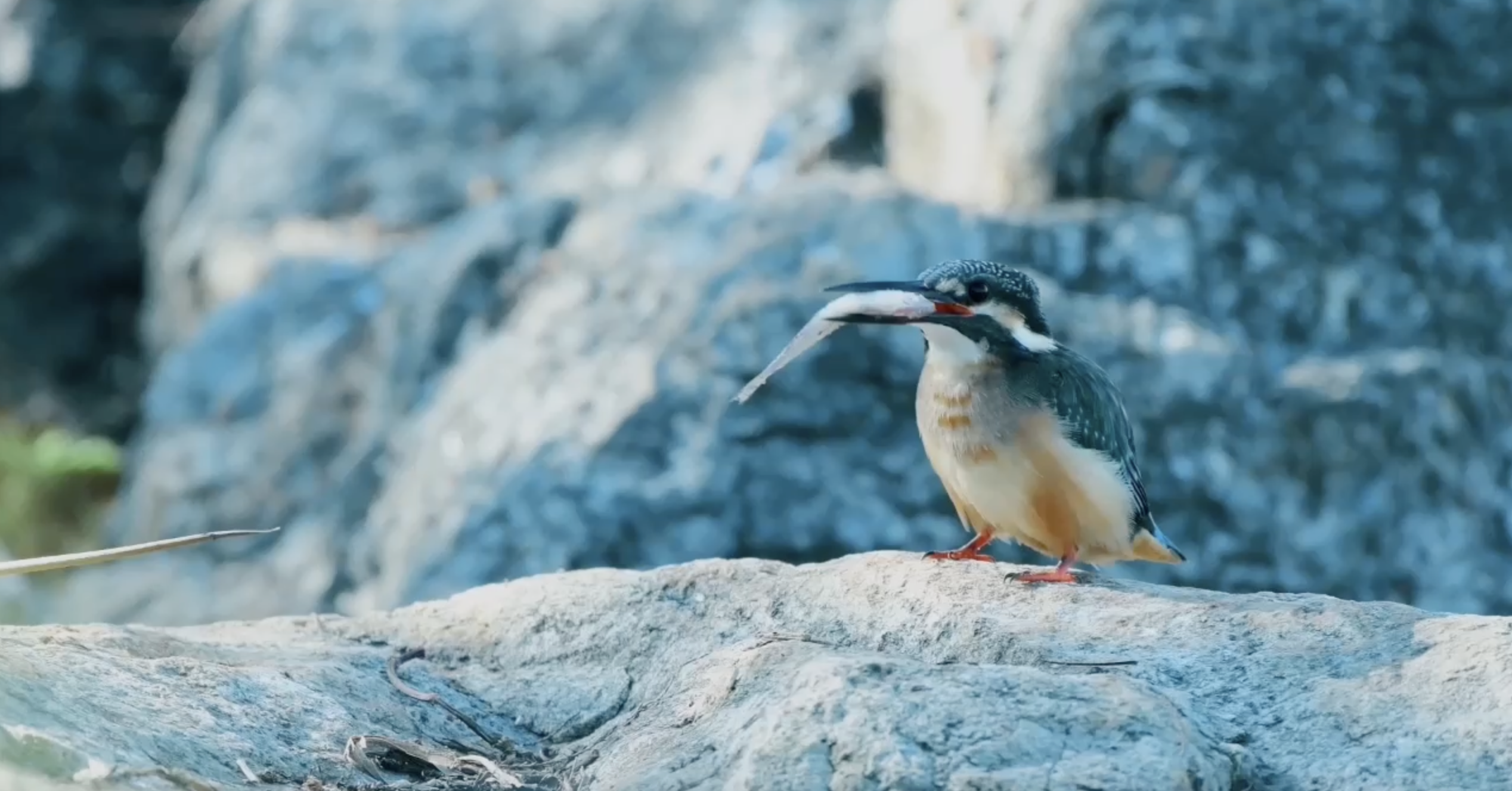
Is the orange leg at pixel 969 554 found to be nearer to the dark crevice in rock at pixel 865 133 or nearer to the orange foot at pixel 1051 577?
the orange foot at pixel 1051 577

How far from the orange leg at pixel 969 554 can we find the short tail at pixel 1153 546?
1.17 feet

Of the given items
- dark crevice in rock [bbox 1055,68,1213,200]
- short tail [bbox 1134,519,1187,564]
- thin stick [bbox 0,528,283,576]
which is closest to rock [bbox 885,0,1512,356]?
dark crevice in rock [bbox 1055,68,1213,200]

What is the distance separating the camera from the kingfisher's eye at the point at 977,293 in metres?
4.12

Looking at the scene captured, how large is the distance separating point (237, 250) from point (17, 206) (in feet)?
11.5

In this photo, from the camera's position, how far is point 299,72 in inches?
454

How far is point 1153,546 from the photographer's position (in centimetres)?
438

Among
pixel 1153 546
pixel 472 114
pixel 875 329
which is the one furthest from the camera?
pixel 472 114

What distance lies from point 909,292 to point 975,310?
0.17 m

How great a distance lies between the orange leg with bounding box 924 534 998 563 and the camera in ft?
13.2

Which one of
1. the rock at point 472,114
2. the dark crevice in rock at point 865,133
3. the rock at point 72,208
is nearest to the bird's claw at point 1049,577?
the dark crevice in rock at point 865,133

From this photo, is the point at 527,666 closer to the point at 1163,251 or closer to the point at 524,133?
the point at 1163,251

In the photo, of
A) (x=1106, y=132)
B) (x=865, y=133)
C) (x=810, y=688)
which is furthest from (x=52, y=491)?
(x=810, y=688)

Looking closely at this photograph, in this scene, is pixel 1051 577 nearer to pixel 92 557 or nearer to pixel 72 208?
pixel 92 557

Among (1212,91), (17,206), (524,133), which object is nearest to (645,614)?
(1212,91)
